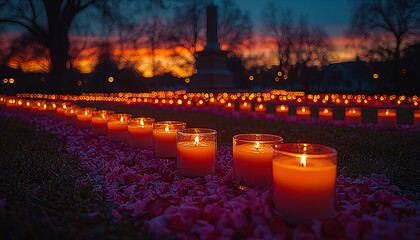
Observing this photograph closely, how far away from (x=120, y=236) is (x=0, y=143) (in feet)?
10.8

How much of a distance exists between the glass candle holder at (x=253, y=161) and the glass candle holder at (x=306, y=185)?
435mm

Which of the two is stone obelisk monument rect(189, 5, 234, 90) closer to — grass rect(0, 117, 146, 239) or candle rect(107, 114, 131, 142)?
candle rect(107, 114, 131, 142)

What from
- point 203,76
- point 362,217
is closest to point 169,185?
point 362,217

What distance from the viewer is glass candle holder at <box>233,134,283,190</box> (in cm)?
204

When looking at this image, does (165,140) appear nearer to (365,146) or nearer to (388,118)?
(365,146)

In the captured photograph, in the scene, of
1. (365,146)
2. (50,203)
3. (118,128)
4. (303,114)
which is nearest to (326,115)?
(303,114)

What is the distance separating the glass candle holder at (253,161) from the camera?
204cm

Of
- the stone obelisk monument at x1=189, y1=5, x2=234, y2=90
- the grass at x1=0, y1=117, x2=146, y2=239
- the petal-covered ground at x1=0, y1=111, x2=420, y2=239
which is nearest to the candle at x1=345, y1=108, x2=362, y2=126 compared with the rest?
the petal-covered ground at x1=0, y1=111, x2=420, y2=239

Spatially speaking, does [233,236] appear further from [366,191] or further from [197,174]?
[366,191]

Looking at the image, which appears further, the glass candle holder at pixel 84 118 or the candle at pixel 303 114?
the candle at pixel 303 114

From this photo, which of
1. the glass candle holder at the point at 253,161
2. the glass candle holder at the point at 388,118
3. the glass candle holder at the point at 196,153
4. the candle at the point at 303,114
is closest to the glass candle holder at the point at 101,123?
the glass candle holder at the point at 196,153

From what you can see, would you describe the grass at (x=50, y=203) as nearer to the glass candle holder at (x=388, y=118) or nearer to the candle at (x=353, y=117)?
the candle at (x=353, y=117)

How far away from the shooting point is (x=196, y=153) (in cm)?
233

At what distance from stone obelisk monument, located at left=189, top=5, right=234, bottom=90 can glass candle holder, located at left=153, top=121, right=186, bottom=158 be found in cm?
1572
